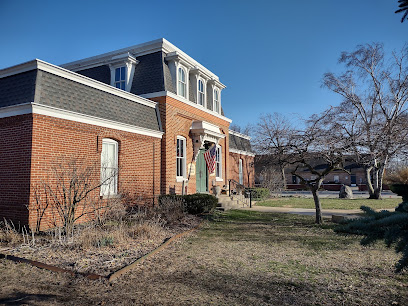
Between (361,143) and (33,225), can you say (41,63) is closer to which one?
(33,225)

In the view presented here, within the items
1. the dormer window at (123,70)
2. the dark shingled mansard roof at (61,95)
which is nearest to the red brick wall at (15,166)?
the dark shingled mansard roof at (61,95)

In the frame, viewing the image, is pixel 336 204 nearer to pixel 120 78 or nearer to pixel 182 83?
pixel 182 83

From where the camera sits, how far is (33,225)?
8.37 metres

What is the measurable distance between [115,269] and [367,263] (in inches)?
193

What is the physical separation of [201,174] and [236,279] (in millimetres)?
12101

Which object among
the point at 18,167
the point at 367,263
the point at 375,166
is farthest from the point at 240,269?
the point at 375,166

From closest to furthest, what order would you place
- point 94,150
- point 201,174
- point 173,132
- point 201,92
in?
point 94,150, point 173,132, point 201,174, point 201,92

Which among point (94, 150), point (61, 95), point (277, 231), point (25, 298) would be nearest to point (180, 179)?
point (94, 150)

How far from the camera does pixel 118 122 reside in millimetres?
11281

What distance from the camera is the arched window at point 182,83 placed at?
15741 mm

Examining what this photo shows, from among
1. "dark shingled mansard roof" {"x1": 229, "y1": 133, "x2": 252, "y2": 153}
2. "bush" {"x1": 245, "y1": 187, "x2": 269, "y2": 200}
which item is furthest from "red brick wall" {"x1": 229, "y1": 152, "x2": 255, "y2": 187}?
"bush" {"x1": 245, "y1": 187, "x2": 269, "y2": 200}

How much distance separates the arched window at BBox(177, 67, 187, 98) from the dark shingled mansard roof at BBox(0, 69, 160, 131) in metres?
4.19

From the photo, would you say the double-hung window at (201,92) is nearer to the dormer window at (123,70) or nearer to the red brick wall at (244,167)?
the dormer window at (123,70)

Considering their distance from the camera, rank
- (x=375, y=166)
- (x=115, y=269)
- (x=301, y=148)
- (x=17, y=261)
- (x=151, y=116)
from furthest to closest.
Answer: (x=375, y=166) < (x=151, y=116) < (x=301, y=148) < (x=17, y=261) < (x=115, y=269)
